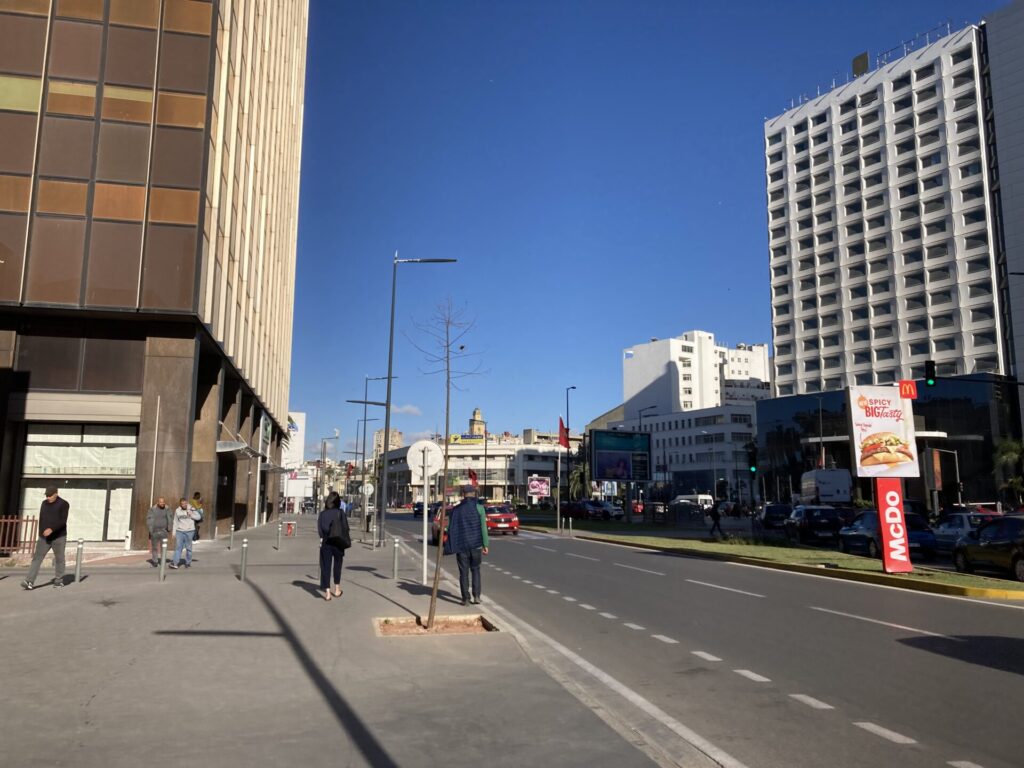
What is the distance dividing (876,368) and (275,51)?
64598 millimetres

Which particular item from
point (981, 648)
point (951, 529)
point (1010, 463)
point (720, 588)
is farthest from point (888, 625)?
point (1010, 463)

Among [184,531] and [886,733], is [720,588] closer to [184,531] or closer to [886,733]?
[886,733]

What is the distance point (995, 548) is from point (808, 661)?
40.2 ft

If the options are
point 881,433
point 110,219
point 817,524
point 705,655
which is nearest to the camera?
point 705,655

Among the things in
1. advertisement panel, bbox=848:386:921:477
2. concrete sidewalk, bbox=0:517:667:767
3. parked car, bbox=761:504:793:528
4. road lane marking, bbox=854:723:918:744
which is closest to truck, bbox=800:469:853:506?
parked car, bbox=761:504:793:528

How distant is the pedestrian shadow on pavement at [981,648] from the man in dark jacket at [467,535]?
6.00 m

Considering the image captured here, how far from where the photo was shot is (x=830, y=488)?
157ft

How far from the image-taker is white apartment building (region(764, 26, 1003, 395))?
73.9 metres

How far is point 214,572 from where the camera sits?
17.7 metres

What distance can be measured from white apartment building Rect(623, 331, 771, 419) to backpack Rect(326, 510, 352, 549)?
126 meters

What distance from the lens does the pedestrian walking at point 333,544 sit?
13125 mm

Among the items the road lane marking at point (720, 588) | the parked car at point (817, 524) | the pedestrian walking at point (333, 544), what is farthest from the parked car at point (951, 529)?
the pedestrian walking at point (333, 544)

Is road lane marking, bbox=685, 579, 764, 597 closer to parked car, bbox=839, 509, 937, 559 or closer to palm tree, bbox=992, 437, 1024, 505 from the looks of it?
parked car, bbox=839, 509, 937, 559

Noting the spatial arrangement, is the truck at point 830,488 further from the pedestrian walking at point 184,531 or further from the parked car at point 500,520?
the pedestrian walking at point 184,531
